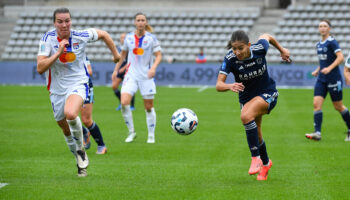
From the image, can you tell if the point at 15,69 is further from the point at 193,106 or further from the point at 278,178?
the point at 278,178

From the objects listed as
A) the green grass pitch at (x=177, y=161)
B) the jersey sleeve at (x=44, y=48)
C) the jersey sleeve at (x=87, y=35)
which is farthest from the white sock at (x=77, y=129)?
the jersey sleeve at (x=87, y=35)

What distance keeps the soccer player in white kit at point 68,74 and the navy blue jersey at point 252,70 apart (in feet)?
6.18

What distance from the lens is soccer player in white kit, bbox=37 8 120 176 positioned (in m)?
7.76

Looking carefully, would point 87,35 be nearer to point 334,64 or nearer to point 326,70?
point 326,70

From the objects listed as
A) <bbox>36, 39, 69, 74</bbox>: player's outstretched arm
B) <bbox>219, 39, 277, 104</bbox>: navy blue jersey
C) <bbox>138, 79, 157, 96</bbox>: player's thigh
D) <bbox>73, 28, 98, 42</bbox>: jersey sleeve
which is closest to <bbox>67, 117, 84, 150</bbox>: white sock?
<bbox>36, 39, 69, 74</bbox>: player's outstretched arm

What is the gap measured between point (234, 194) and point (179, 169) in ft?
6.23

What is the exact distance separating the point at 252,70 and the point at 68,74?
2400 millimetres

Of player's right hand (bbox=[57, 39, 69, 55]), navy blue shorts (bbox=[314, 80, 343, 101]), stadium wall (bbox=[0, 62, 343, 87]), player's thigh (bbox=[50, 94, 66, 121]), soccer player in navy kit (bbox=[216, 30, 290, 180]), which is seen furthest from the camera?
stadium wall (bbox=[0, 62, 343, 87])

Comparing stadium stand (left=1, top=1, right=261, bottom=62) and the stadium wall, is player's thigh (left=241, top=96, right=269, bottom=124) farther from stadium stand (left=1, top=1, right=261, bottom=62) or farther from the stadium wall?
stadium stand (left=1, top=1, right=261, bottom=62)

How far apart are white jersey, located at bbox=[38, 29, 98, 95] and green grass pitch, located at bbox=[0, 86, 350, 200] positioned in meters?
1.24

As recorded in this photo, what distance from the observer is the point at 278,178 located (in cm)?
796

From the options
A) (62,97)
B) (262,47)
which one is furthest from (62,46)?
(262,47)

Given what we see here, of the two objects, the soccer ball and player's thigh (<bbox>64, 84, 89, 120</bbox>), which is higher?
player's thigh (<bbox>64, 84, 89, 120</bbox>)

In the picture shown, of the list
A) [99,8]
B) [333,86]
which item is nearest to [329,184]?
[333,86]
